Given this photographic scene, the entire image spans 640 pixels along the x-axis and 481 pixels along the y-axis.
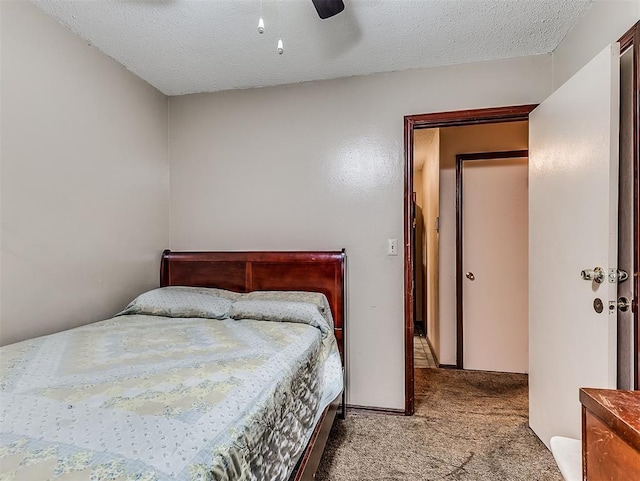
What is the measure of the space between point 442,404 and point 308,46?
2657 mm

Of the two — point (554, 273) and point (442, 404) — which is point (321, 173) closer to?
point (554, 273)

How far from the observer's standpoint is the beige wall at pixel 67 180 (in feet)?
5.51

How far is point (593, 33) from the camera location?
1755 millimetres

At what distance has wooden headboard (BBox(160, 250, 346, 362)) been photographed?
246 cm

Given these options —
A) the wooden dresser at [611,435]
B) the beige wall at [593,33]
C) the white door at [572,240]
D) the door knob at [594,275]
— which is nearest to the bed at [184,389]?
the wooden dresser at [611,435]

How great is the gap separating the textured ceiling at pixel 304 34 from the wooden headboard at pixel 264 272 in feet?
4.33

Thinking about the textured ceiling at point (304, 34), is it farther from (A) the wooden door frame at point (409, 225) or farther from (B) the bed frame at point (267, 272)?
(B) the bed frame at point (267, 272)

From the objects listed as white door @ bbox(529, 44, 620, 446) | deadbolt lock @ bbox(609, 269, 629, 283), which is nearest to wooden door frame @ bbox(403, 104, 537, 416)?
white door @ bbox(529, 44, 620, 446)

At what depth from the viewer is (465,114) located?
7.75 ft

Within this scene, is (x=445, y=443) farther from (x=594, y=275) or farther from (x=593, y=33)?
(x=593, y=33)

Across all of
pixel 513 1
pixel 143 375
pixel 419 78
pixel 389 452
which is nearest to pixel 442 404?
pixel 389 452

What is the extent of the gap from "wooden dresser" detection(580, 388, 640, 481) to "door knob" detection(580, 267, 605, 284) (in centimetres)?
73

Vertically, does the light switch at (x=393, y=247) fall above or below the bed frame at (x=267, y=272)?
above

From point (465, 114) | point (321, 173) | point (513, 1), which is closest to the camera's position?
point (513, 1)
